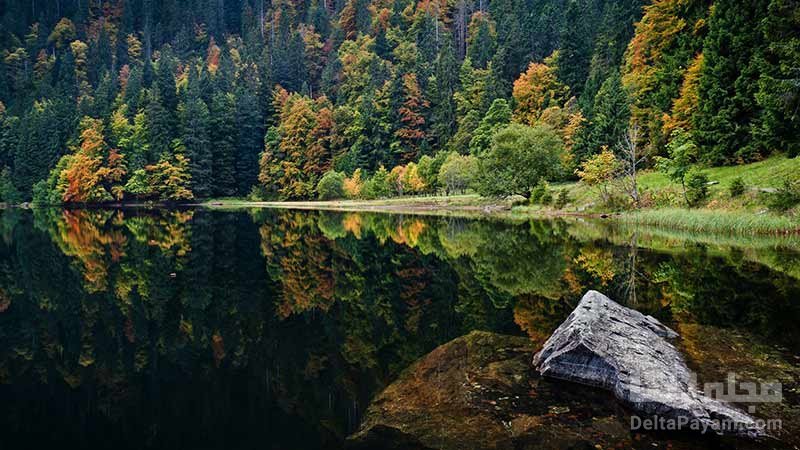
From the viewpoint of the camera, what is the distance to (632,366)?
718cm

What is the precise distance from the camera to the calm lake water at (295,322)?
6.54 meters

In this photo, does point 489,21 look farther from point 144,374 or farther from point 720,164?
point 144,374

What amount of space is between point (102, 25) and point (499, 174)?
6718 inches

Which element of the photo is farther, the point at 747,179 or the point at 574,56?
the point at 574,56

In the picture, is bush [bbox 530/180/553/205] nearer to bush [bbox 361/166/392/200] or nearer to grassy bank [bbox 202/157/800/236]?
grassy bank [bbox 202/157/800/236]

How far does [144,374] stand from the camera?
7922mm

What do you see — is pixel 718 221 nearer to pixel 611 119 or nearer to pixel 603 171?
pixel 603 171

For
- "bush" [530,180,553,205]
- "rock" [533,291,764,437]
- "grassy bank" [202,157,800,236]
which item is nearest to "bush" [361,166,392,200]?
"grassy bank" [202,157,800,236]

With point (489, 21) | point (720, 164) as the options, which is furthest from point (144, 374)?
point (489, 21)

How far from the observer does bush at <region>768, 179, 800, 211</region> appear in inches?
851
